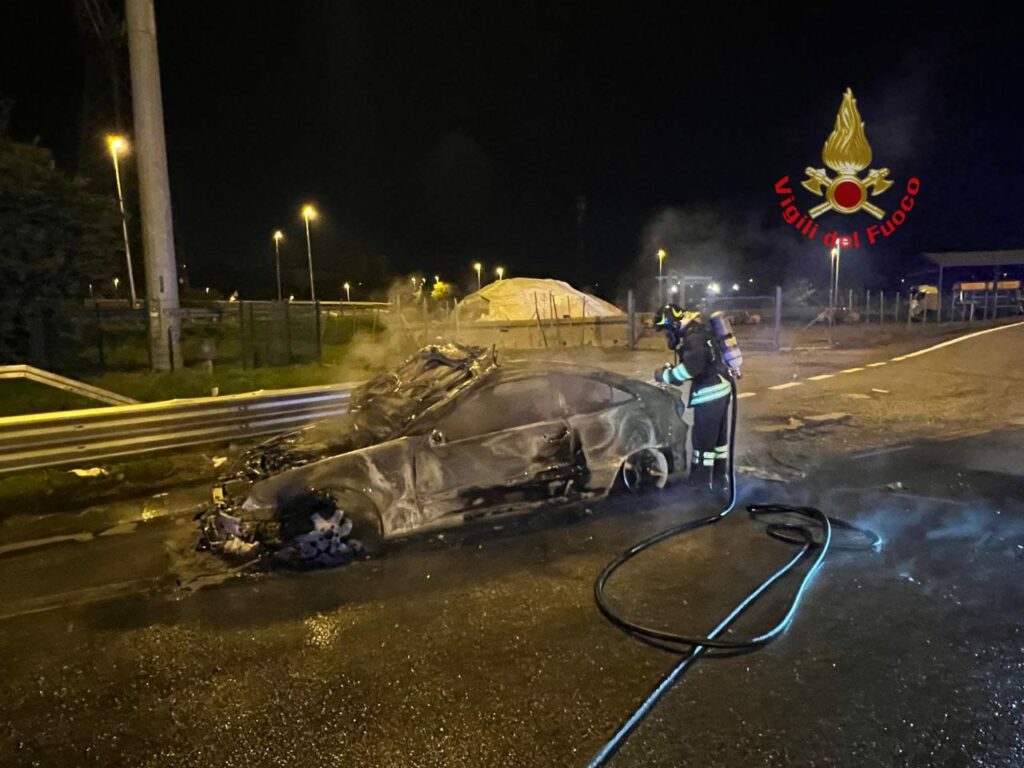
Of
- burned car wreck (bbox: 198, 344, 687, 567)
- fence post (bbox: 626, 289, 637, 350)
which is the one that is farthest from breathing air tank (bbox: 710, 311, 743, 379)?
fence post (bbox: 626, 289, 637, 350)

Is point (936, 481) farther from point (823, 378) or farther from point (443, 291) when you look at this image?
point (443, 291)

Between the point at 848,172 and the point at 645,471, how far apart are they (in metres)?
22.2

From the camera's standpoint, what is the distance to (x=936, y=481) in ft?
22.1

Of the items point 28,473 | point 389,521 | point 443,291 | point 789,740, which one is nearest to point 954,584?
point 789,740

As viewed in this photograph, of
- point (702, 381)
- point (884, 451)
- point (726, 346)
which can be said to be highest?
point (726, 346)

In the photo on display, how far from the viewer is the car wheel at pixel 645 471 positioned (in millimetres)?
5988

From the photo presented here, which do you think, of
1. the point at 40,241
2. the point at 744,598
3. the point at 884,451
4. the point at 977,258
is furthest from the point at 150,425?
the point at 977,258

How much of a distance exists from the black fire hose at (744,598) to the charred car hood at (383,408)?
185cm

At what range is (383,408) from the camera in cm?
620

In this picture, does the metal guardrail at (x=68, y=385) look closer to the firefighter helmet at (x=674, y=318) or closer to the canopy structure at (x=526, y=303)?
the firefighter helmet at (x=674, y=318)

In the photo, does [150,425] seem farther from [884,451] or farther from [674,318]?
[884,451]

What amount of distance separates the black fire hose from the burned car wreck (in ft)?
2.62

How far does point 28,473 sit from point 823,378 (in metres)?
13.1

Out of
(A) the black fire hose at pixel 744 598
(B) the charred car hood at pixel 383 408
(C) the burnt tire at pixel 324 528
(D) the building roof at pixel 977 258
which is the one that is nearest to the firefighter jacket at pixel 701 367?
(A) the black fire hose at pixel 744 598
